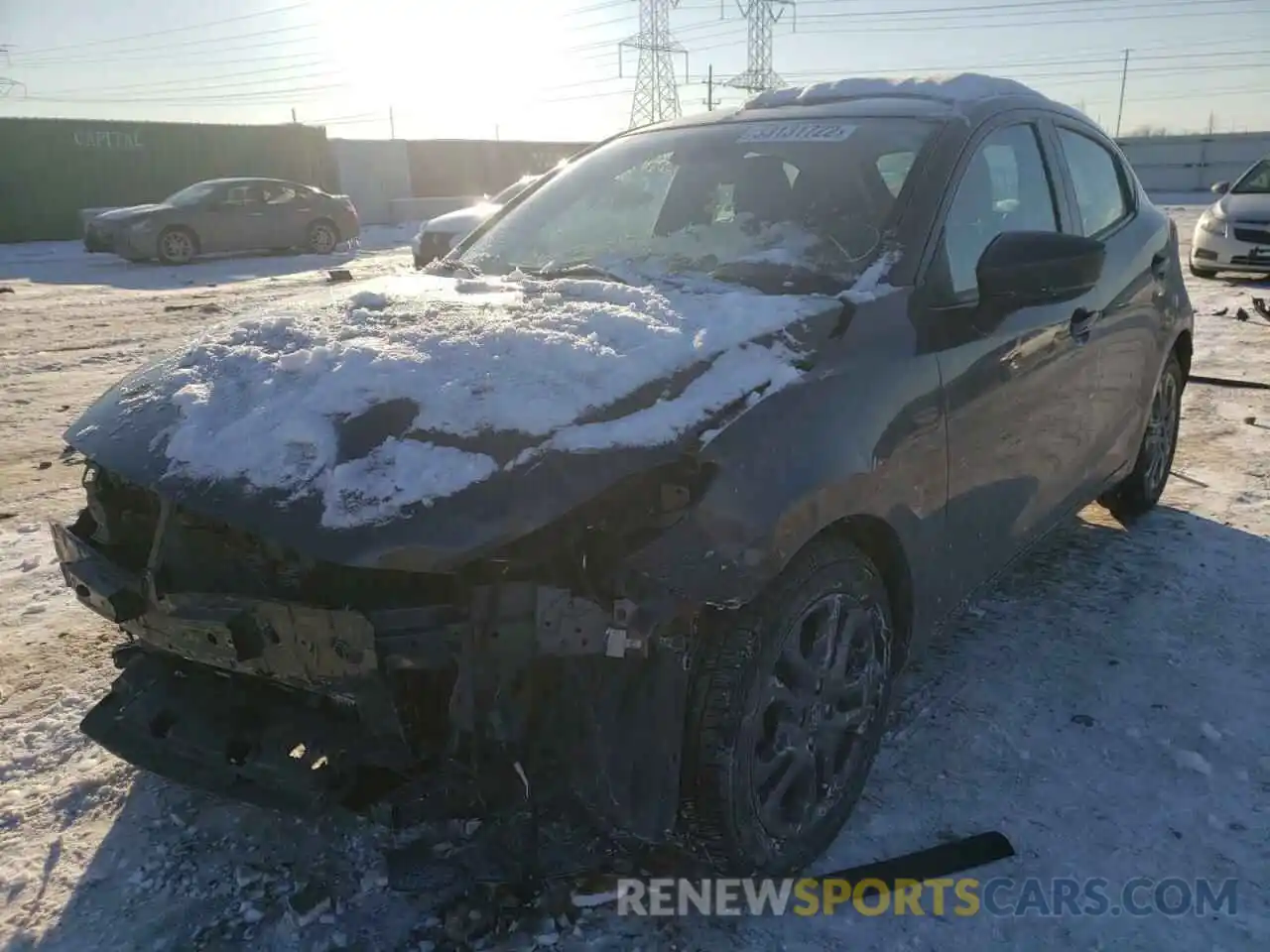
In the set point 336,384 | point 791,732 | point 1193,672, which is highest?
point 336,384

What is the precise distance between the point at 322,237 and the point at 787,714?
1872 centimetres

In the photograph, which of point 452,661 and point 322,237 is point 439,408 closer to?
point 452,661

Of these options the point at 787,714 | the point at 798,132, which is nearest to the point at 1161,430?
the point at 798,132

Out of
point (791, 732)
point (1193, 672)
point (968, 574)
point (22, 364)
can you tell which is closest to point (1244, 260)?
point (1193, 672)

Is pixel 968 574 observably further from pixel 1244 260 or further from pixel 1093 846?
pixel 1244 260

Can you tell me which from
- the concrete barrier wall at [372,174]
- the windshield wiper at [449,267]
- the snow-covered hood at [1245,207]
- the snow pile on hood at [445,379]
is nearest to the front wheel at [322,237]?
the concrete barrier wall at [372,174]

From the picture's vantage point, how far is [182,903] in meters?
2.23

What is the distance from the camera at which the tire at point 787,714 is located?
200 cm

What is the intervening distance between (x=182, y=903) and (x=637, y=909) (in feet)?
3.46

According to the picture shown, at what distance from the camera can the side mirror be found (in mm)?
2553

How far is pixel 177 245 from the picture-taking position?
16859 millimetres

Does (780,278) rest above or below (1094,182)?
below

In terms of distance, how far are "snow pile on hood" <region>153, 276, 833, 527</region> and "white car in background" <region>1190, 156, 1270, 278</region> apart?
11650mm

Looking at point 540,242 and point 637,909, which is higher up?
point 540,242
